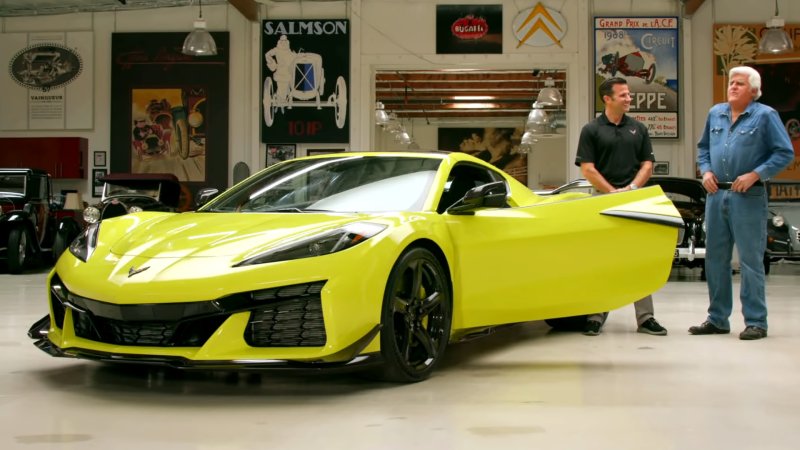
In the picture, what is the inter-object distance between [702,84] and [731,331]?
11007 mm

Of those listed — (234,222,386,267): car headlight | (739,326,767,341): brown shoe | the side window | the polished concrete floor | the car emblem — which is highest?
the side window

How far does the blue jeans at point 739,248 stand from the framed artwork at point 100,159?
13150 mm

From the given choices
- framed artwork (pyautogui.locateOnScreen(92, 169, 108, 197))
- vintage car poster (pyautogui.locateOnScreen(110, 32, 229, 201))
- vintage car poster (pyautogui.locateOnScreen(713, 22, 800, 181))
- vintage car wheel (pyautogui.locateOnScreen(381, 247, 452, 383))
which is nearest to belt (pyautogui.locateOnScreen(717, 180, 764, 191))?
vintage car wheel (pyautogui.locateOnScreen(381, 247, 452, 383))

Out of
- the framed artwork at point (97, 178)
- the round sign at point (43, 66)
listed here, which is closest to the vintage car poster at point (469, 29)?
the framed artwork at point (97, 178)

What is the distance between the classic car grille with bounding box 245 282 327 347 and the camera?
324 centimetres

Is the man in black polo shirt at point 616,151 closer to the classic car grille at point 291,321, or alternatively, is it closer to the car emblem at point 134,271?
the classic car grille at point 291,321

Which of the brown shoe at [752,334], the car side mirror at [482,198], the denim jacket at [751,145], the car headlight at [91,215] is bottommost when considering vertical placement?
the brown shoe at [752,334]

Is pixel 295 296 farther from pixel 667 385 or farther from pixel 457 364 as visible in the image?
pixel 667 385

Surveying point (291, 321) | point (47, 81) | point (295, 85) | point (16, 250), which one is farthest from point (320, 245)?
point (47, 81)

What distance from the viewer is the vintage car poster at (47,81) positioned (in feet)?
54.1

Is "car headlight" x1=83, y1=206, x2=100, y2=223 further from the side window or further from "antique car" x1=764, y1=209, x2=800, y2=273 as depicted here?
"antique car" x1=764, y1=209, x2=800, y2=273

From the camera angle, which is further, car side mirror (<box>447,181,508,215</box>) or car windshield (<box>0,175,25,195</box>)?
car windshield (<box>0,175,25,195</box>)

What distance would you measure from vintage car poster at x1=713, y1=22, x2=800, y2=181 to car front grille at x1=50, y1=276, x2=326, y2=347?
13580 millimetres

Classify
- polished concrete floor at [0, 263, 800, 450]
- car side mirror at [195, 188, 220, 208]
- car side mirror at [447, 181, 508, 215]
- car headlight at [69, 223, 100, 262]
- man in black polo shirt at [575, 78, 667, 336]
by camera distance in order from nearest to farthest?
polished concrete floor at [0, 263, 800, 450] < car headlight at [69, 223, 100, 262] < car side mirror at [447, 181, 508, 215] < car side mirror at [195, 188, 220, 208] < man in black polo shirt at [575, 78, 667, 336]
